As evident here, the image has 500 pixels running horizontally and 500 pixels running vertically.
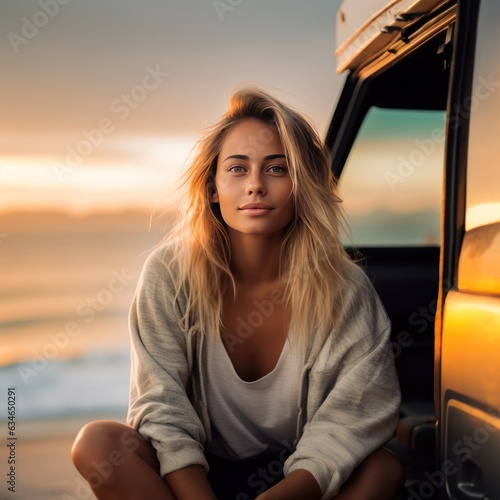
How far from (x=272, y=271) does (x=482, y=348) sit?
932 mm

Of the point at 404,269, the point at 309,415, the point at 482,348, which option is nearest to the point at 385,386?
the point at 309,415

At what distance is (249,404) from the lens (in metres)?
2.40

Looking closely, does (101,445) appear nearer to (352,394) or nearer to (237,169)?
(352,394)

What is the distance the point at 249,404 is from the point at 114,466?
495 mm

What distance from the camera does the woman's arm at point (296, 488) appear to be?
2057 millimetres

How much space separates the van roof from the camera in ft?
7.70

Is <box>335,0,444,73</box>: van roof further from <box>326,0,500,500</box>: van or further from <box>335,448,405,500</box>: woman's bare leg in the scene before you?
<box>335,448,405,500</box>: woman's bare leg

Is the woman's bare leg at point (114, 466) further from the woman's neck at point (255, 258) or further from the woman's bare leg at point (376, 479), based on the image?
the woman's neck at point (255, 258)

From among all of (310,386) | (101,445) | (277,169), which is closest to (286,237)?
(277,169)

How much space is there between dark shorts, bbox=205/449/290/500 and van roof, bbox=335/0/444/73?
4.76ft

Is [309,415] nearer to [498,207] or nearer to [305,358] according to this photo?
[305,358]

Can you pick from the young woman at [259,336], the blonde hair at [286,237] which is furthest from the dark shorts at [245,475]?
the blonde hair at [286,237]

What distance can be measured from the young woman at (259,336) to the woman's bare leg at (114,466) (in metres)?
0.01

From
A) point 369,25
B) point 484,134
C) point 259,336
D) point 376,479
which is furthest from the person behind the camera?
point 369,25
